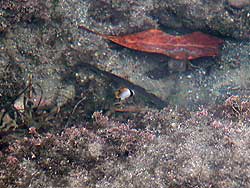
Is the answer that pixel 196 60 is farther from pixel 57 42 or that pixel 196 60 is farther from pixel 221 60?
pixel 57 42

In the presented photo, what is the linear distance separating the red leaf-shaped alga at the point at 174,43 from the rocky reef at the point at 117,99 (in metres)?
0.12

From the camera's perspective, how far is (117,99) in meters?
5.18

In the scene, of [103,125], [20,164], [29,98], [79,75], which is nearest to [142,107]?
[79,75]

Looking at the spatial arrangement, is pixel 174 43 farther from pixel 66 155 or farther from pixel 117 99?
pixel 66 155

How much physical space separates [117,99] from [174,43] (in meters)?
1.39

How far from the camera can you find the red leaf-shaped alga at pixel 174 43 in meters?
5.25

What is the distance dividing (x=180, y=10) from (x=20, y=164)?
360 cm

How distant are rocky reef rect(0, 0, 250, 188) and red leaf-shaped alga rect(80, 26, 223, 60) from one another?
12 cm

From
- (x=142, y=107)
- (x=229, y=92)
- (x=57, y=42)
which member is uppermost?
(x=57, y=42)

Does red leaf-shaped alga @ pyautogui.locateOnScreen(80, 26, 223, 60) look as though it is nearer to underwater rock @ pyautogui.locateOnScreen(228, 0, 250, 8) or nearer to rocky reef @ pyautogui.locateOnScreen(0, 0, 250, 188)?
rocky reef @ pyautogui.locateOnScreen(0, 0, 250, 188)

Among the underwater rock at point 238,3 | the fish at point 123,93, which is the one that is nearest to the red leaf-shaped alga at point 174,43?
the underwater rock at point 238,3

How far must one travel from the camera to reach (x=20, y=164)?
10.5 feet

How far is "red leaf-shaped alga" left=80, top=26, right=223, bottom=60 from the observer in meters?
5.25

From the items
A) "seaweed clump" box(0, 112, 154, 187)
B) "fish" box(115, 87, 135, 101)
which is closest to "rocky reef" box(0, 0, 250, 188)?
"seaweed clump" box(0, 112, 154, 187)
